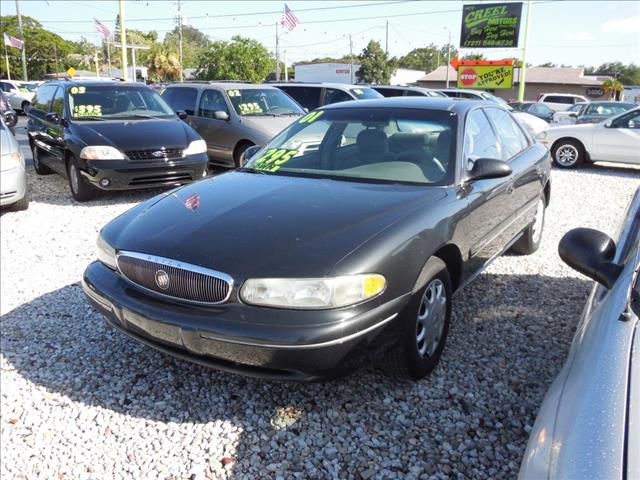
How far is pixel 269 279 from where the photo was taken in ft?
7.88

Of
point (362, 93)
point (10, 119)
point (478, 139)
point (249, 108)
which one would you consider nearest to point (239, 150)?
point (249, 108)

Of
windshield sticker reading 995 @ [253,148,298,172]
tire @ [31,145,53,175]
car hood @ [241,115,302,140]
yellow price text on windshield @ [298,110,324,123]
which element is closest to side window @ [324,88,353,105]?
car hood @ [241,115,302,140]

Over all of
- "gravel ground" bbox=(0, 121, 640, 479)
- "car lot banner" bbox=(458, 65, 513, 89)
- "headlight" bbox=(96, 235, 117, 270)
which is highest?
"car lot banner" bbox=(458, 65, 513, 89)

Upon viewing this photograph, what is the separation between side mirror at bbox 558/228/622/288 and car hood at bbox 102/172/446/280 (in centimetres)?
89

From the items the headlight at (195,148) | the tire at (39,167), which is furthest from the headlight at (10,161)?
the tire at (39,167)

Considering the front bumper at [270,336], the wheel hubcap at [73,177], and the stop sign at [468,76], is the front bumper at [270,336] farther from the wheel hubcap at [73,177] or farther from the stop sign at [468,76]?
the stop sign at [468,76]

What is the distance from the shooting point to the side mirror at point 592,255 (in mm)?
2004

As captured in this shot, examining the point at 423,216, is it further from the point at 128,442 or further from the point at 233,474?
the point at 128,442

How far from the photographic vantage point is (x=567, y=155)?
1148cm

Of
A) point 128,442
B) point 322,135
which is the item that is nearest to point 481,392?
point 128,442

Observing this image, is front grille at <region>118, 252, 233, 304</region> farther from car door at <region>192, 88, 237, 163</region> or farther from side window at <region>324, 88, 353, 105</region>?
side window at <region>324, 88, 353, 105</region>

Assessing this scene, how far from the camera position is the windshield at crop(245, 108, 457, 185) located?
3480mm

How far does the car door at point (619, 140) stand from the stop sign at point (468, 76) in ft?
67.0

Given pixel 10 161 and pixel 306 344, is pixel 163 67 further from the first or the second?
pixel 306 344
